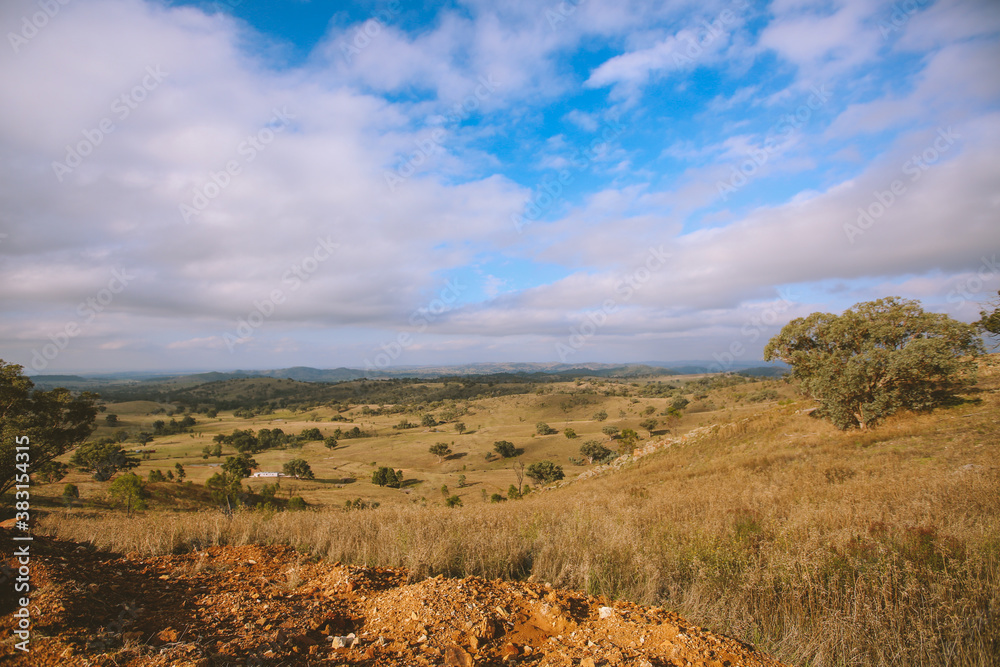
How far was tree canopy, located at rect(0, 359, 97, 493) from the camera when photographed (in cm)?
1723

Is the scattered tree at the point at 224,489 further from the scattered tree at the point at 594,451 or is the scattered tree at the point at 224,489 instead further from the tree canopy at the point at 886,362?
the scattered tree at the point at 594,451

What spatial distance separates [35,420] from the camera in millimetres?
19297

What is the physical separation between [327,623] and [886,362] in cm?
2235

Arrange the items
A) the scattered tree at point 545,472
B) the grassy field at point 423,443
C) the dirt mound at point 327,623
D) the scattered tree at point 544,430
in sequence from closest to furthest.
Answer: the dirt mound at point 327,623, the grassy field at point 423,443, the scattered tree at point 545,472, the scattered tree at point 544,430

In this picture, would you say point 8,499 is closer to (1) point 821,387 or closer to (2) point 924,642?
(2) point 924,642

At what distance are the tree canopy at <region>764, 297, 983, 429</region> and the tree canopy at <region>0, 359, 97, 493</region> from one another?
33771 millimetres

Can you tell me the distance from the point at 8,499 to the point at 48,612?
109 feet

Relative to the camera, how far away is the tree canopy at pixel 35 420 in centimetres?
1723

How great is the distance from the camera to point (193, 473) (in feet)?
169

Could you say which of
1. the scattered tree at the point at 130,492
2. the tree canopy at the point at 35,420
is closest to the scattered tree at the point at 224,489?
the scattered tree at the point at 130,492

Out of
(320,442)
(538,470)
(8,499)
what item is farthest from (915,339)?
(320,442)

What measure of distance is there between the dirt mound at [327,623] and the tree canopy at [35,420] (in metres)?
18.6

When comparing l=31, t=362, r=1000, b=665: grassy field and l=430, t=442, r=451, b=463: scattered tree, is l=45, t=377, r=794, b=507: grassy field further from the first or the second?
l=31, t=362, r=1000, b=665: grassy field

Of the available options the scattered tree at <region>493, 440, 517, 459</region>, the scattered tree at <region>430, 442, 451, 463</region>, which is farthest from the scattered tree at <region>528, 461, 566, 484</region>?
the scattered tree at <region>430, 442, 451, 463</region>
